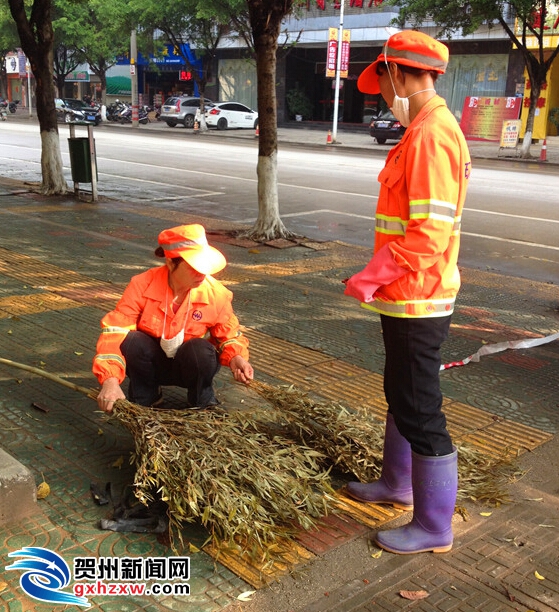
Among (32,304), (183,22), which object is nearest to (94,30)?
(183,22)

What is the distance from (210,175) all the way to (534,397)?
43.0ft

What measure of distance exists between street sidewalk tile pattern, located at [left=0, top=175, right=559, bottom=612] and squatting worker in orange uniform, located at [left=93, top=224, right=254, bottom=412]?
0.44 metres

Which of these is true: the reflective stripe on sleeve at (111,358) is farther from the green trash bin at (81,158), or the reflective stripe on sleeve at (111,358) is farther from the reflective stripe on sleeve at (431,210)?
the green trash bin at (81,158)

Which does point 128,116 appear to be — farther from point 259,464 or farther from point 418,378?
point 418,378

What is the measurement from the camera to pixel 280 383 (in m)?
4.67

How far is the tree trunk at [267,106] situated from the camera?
28.5ft

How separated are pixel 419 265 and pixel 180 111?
3647cm

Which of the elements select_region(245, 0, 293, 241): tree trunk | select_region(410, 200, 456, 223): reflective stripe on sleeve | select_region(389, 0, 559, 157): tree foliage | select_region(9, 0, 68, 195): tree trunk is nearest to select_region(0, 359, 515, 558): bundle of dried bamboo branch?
select_region(410, 200, 456, 223): reflective stripe on sleeve

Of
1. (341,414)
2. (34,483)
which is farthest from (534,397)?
(34,483)

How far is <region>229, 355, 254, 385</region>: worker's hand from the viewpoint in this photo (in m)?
3.60

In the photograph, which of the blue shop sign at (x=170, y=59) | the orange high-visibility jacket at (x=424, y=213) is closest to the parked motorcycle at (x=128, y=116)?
the blue shop sign at (x=170, y=59)

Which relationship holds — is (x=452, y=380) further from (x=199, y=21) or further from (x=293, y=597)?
(x=199, y=21)

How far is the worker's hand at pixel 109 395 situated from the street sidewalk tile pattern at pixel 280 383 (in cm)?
38

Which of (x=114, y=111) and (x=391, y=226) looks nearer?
(x=391, y=226)
